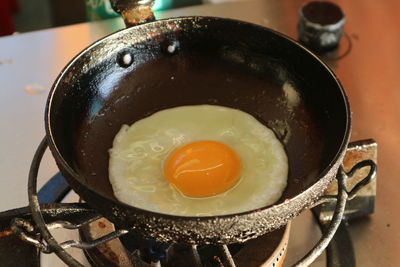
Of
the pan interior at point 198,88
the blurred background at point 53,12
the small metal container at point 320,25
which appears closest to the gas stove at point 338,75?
the small metal container at point 320,25

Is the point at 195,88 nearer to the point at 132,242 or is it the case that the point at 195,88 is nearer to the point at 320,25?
the point at 132,242

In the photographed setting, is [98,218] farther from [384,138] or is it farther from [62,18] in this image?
[62,18]

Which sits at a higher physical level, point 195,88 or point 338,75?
point 195,88

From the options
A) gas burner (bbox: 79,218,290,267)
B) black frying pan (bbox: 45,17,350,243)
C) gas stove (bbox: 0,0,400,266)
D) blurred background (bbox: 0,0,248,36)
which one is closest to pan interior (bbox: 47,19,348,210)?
black frying pan (bbox: 45,17,350,243)

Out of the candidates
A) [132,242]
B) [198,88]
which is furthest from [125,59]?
[132,242]

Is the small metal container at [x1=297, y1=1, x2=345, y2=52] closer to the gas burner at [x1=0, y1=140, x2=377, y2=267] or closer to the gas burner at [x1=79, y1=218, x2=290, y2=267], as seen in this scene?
the gas burner at [x1=0, y1=140, x2=377, y2=267]
